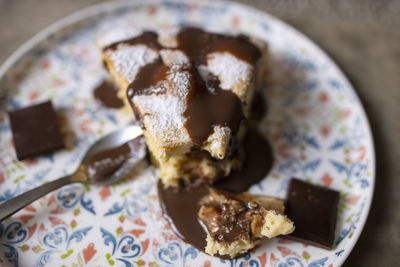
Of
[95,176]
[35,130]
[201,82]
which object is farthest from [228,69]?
[35,130]

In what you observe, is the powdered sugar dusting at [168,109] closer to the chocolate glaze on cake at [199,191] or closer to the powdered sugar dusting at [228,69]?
the powdered sugar dusting at [228,69]

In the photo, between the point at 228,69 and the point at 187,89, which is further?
the point at 228,69

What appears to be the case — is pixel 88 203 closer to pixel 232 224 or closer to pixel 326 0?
pixel 232 224

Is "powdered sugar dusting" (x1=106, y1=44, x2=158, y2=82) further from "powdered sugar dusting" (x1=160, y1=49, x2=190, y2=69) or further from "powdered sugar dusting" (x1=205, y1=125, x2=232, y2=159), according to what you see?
"powdered sugar dusting" (x1=205, y1=125, x2=232, y2=159)

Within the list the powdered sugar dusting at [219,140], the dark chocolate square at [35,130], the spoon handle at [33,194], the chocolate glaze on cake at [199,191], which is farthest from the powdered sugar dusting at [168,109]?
the dark chocolate square at [35,130]

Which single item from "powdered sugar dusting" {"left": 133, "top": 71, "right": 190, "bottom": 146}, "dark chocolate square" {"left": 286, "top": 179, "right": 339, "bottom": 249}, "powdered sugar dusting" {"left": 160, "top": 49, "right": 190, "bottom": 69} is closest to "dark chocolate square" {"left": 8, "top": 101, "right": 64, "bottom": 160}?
"powdered sugar dusting" {"left": 133, "top": 71, "right": 190, "bottom": 146}

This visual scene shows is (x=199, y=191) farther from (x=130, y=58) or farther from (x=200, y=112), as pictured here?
(x=130, y=58)
